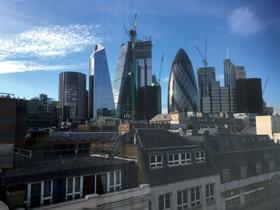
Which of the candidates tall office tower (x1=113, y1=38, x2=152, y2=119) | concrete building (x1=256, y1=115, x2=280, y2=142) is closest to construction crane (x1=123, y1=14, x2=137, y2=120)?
tall office tower (x1=113, y1=38, x2=152, y2=119)

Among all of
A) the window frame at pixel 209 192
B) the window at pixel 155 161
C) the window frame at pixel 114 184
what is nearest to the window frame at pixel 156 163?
the window at pixel 155 161

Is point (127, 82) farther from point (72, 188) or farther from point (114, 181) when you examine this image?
point (72, 188)

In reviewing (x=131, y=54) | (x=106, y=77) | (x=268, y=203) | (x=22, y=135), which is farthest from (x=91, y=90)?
(x=268, y=203)

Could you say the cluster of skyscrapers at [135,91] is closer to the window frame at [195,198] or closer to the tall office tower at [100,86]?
the tall office tower at [100,86]

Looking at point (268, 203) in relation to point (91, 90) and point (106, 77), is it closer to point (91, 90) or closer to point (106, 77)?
point (106, 77)

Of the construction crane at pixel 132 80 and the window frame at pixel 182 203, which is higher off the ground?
the construction crane at pixel 132 80

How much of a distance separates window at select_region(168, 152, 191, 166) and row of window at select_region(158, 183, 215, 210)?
0.79m

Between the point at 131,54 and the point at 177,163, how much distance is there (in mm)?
65021

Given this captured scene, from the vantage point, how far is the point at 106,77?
171ft

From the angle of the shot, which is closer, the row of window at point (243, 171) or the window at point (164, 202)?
the window at point (164, 202)

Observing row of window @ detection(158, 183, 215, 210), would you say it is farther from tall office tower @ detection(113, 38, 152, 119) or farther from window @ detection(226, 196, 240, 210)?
tall office tower @ detection(113, 38, 152, 119)

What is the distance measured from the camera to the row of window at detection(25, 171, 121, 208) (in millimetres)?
5438

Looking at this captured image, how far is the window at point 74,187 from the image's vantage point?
19.5 ft

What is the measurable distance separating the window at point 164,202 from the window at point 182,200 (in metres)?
0.34
